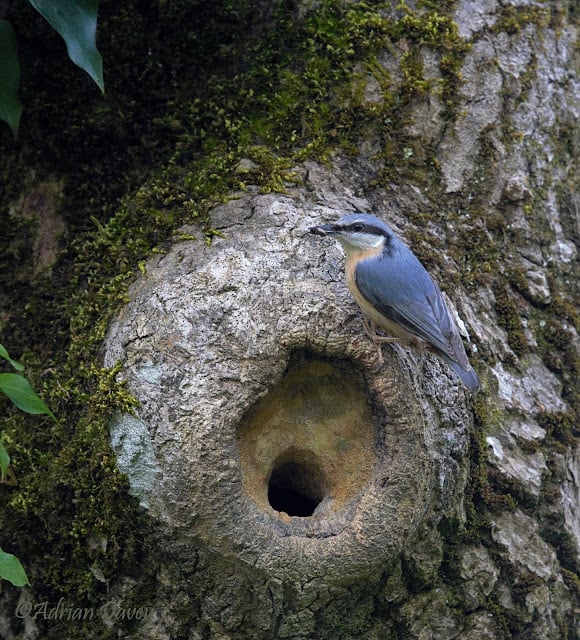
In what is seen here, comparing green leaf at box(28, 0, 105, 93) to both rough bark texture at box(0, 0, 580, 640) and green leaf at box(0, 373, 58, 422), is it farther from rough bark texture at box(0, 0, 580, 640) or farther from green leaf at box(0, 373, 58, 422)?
green leaf at box(0, 373, 58, 422)

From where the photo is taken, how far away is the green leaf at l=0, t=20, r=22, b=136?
2.16 metres

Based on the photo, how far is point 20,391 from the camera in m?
1.71

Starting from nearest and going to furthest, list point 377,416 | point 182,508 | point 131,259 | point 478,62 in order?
point 182,508
point 377,416
point 131,259
point 478,62

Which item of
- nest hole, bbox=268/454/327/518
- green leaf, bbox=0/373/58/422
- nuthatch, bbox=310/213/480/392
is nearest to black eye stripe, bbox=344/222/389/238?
nuthatch, bbox=310/213/480/392

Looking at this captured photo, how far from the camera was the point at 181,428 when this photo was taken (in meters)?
2.05

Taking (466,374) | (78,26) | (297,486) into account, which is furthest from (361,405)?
(78,26)

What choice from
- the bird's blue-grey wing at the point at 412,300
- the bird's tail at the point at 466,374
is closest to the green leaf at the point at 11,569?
the bird's blue-grey wing at the point at 412,300

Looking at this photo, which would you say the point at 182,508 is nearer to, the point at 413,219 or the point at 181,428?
the point at 181,428

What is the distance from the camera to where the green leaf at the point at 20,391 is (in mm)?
1693

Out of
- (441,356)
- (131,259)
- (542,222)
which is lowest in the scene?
(542,222)

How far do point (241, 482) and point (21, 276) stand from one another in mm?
963

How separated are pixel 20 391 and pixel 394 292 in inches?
42.3

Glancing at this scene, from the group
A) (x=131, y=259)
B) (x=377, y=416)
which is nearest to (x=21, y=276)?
(x=131, y=259)

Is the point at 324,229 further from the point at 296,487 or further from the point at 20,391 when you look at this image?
the point at 20,391
